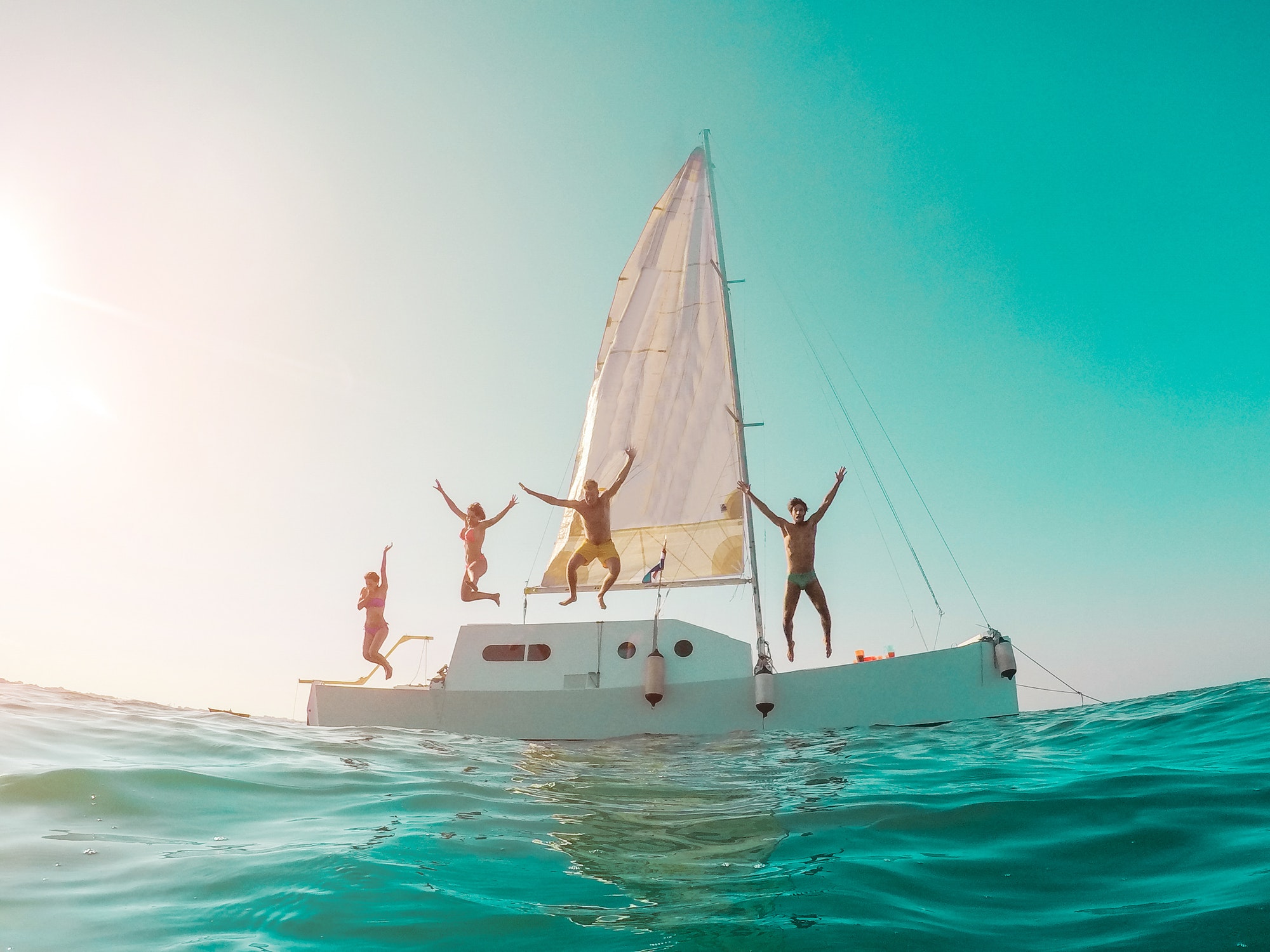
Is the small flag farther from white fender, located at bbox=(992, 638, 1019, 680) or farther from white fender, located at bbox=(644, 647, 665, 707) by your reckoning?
white fender, located at bbox=(992, 638, 1019, 680)

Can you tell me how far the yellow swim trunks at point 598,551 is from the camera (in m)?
13.2

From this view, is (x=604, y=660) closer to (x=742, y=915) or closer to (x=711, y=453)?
(x=711, y=453)

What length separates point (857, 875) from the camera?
336cm

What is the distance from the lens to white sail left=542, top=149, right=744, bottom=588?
1460 cm

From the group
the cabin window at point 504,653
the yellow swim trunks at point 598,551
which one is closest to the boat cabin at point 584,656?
the cabin window at point 504,653

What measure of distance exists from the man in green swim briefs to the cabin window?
4.47 meters

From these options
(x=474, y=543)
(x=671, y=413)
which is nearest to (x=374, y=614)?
(x=474, y=543)

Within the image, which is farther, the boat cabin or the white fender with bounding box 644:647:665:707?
the boat cabin

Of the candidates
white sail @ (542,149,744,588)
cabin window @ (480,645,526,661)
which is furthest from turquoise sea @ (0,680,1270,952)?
white sail @ (542,149,744,588)

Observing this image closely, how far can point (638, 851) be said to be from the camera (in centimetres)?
384

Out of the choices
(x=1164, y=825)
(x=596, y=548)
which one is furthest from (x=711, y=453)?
(x=1164, y=825)

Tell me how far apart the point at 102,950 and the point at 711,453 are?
42.3ft

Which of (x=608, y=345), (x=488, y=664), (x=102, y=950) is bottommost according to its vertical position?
(x=102, y=950)

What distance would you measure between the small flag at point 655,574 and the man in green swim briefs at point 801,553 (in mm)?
3192
